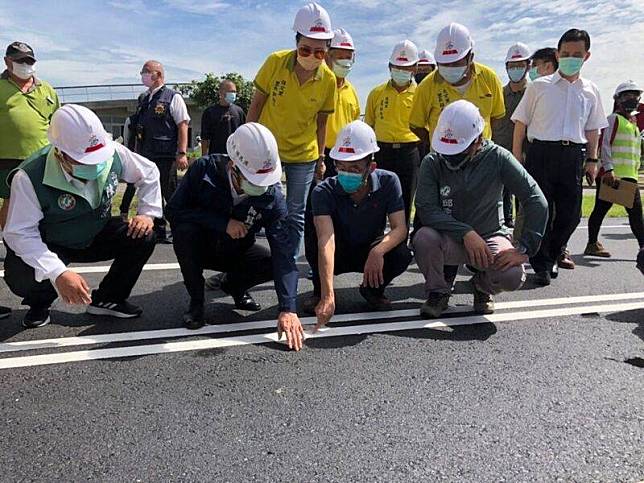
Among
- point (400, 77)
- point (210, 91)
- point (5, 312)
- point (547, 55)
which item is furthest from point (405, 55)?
point (210, 91)

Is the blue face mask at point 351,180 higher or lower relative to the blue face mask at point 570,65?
lower

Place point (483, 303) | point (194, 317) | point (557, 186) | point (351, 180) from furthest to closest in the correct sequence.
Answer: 1. point (557, 186)
2. point (483, 303)
3. point (351, 180)
4. point (194, 317)

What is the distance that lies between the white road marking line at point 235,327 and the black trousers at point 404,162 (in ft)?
5.31

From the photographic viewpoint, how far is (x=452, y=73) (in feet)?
13.4

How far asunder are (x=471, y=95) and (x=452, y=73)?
9.8 inches

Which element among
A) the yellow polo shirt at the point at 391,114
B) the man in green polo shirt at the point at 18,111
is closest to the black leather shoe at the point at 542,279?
the yellow polo shirt at the point at 391,114

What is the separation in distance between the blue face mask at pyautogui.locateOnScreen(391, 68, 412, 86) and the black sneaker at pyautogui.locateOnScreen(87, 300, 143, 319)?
10.5 feet

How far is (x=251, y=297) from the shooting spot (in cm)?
366

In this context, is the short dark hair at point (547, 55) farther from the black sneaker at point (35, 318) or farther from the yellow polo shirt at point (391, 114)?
the black sneaker at point (35, 318)

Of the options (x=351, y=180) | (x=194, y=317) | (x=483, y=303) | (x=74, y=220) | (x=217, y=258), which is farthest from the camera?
(x=483, y=303)

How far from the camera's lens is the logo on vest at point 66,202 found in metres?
2.81

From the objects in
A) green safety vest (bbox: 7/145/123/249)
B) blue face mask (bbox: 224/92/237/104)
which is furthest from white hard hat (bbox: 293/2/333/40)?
blue face mask (bbox: 224/92/237/104)

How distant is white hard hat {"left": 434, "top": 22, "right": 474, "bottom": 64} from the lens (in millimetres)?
3959

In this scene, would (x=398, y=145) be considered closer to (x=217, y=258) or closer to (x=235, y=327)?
(x=217, y=258)
